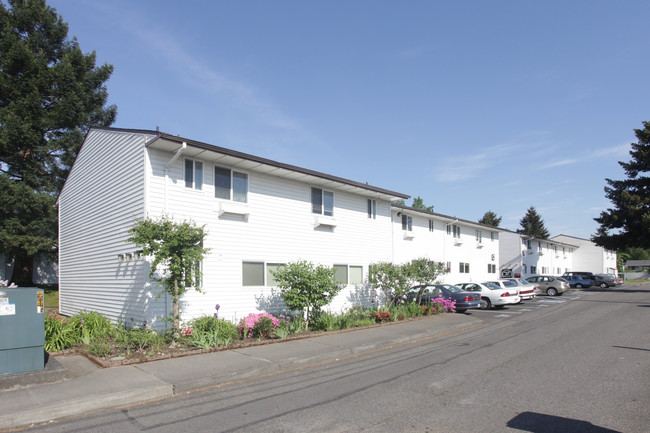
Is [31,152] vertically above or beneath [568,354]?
above

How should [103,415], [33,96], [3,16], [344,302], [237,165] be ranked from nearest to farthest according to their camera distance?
[103,415] < [237,165] < [344,302] < [33,96] < [3,16]

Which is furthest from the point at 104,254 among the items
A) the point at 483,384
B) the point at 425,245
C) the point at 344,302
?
the point at 425,245

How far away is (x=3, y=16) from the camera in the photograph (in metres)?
27.1

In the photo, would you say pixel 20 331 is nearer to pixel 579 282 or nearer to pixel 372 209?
pixel 372 209

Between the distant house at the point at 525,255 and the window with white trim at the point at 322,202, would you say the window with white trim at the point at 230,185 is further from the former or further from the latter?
the distant house at the point at 525,255

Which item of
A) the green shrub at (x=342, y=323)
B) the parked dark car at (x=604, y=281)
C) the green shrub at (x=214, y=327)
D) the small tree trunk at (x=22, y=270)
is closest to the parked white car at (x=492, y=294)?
the green shrub at (x=342, y=323)

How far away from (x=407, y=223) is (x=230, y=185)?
1417 centimetres

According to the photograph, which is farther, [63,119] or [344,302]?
[63,119]

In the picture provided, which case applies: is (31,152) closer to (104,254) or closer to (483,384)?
(104,254)

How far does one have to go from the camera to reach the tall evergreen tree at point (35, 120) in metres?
24.0

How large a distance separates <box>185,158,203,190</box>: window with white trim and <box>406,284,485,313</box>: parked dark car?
1132 cm

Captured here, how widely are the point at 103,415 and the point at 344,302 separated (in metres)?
12.3

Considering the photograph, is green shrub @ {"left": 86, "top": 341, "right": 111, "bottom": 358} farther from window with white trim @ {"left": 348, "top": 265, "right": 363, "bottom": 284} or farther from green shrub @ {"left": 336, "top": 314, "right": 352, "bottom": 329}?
window with white trim @ {"left": 348, "top": 265, "right": 363, "bottom": 284}

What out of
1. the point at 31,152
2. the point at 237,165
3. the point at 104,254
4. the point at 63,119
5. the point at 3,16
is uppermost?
the point at 3,16
